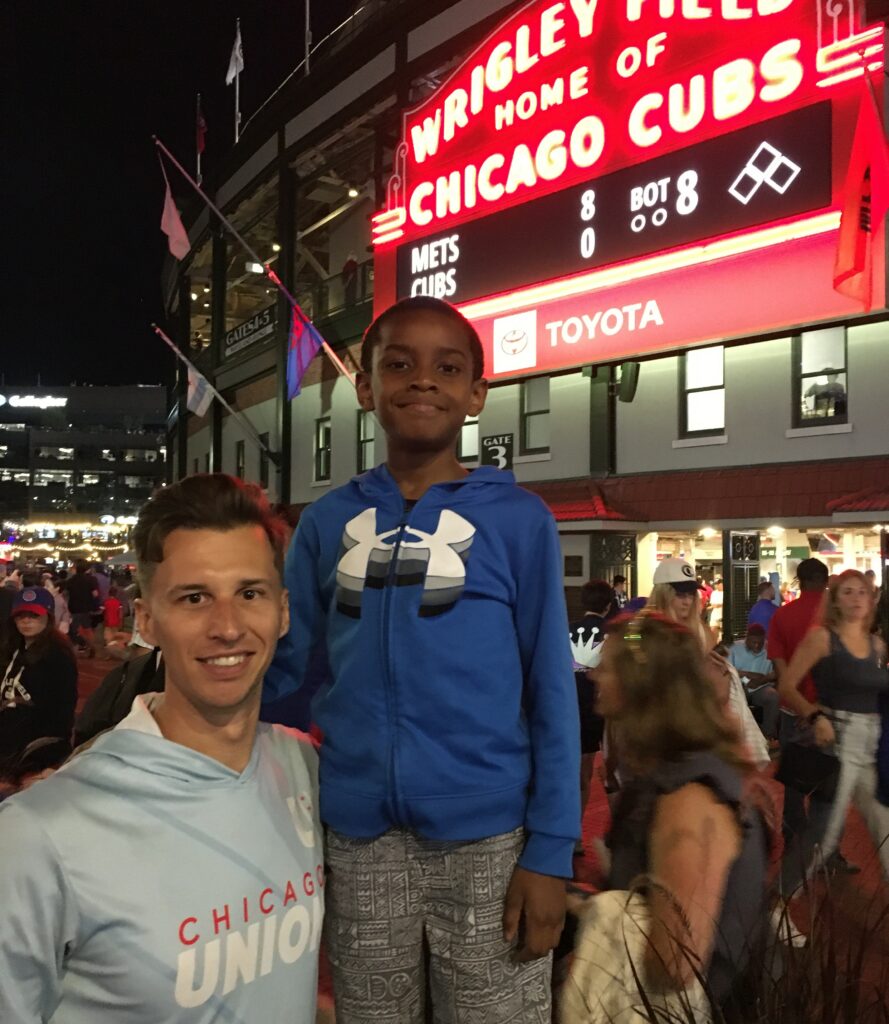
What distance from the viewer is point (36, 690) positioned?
19.0 feet

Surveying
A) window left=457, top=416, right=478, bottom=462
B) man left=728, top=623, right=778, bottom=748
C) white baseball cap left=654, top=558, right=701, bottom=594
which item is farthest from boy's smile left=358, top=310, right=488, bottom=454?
window left=457, top=416, right=478, bottom=462

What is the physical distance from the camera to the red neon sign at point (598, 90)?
825 centimetres

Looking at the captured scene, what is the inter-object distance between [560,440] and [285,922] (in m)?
13.7

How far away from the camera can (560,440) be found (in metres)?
14.8

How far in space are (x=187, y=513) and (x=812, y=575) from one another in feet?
20.8

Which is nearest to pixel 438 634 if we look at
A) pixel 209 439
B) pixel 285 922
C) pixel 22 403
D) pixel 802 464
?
pixel 285 922

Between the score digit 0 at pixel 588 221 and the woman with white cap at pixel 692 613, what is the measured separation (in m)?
5.51

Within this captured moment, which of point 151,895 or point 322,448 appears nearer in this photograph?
point 151,895

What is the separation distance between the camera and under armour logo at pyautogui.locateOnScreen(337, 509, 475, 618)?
174cm

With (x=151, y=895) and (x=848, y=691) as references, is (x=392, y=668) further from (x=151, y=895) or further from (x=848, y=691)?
(x=848, y=691)

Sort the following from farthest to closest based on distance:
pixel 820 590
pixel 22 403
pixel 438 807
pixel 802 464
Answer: pixel 22 403
pixel 802 464
pixel 820 590
pixel 438 807

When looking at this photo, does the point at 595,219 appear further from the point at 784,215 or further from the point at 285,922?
the point at 285,922

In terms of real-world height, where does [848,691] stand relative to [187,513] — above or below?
below

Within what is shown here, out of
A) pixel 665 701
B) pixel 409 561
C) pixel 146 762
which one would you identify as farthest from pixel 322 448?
pixel 146 762
